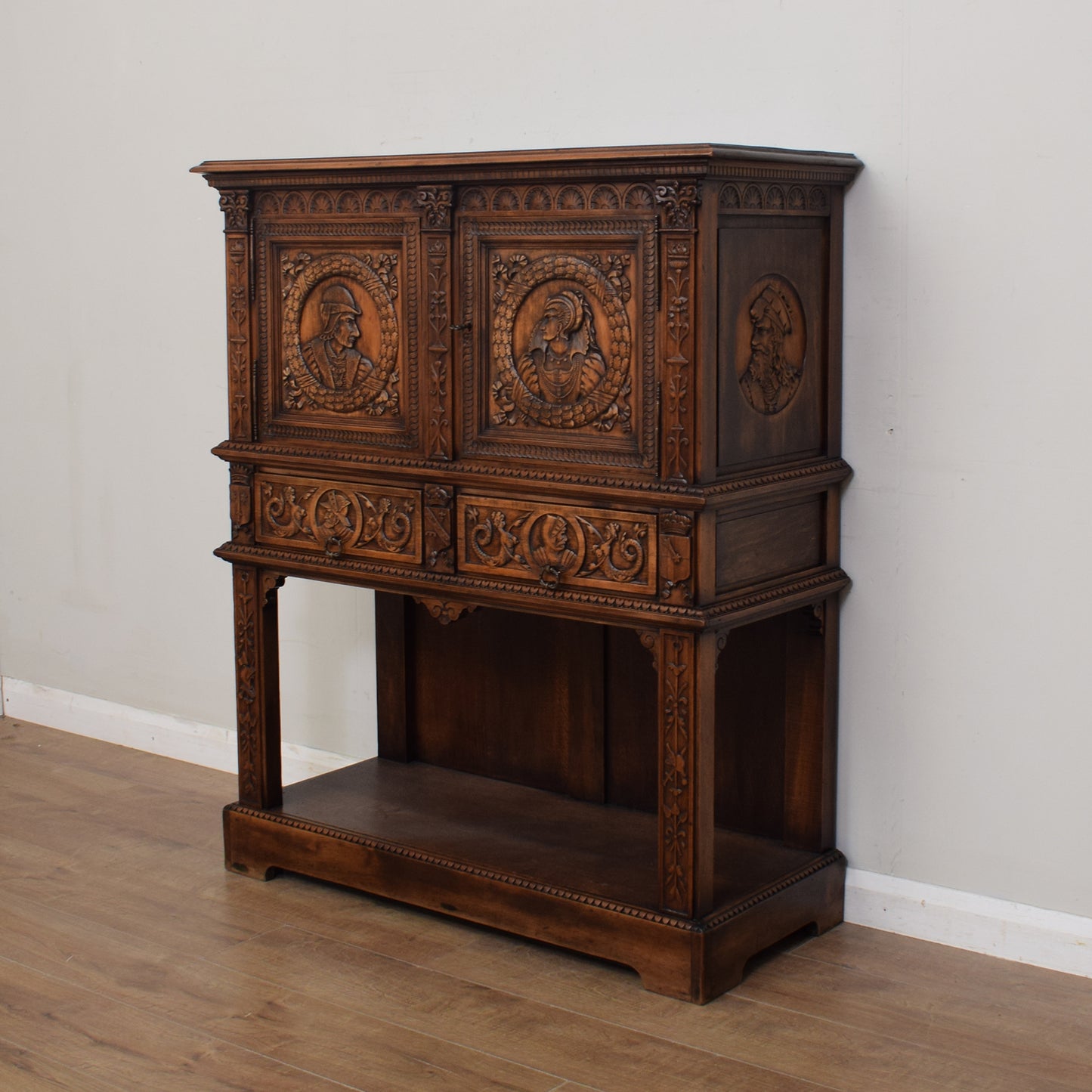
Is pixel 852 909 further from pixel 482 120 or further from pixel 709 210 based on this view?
pixel 482 120

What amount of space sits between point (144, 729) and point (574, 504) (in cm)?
226

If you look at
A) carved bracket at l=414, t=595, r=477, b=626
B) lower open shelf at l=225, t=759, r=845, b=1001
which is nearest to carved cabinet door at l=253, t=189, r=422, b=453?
carved bracket at l=414, t=595, r=477, b=626

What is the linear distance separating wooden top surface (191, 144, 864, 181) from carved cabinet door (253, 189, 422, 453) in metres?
0.07

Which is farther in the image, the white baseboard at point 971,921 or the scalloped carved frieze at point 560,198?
the white baseboard at point 971,921

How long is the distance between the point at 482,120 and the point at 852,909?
81.6 inches

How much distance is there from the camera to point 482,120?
4012 millimetres

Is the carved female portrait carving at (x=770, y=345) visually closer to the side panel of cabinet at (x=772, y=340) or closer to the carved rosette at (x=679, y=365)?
the side panel of cabinet at (x=772, y=340)

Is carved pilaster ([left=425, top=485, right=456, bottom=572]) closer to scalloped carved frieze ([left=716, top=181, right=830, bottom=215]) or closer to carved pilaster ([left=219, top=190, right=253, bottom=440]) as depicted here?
carved pilaster ([left=219, top=190, right=253, bottom=440])

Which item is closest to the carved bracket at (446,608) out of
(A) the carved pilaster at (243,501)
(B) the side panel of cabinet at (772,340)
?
(A) the carved pilaster at (243,501)

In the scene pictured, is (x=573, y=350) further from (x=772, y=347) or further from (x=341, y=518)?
(x=341, y=518)

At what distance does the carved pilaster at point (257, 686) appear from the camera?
153 inches

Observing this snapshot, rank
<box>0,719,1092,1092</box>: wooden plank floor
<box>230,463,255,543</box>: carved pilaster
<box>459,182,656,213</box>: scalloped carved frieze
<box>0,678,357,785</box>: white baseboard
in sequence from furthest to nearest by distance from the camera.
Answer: <box>0,678,357,785</box>: white baseboard, <box>230,463,255,543</box>: carved pilaster, <box>459,182,656,213</box>: scalloped carved frieze, <box>0,719,1092,1092</box>: wooden plank floor

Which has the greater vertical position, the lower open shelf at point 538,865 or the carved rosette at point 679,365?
the carved rosette at point 679,365

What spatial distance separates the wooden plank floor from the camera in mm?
2959
